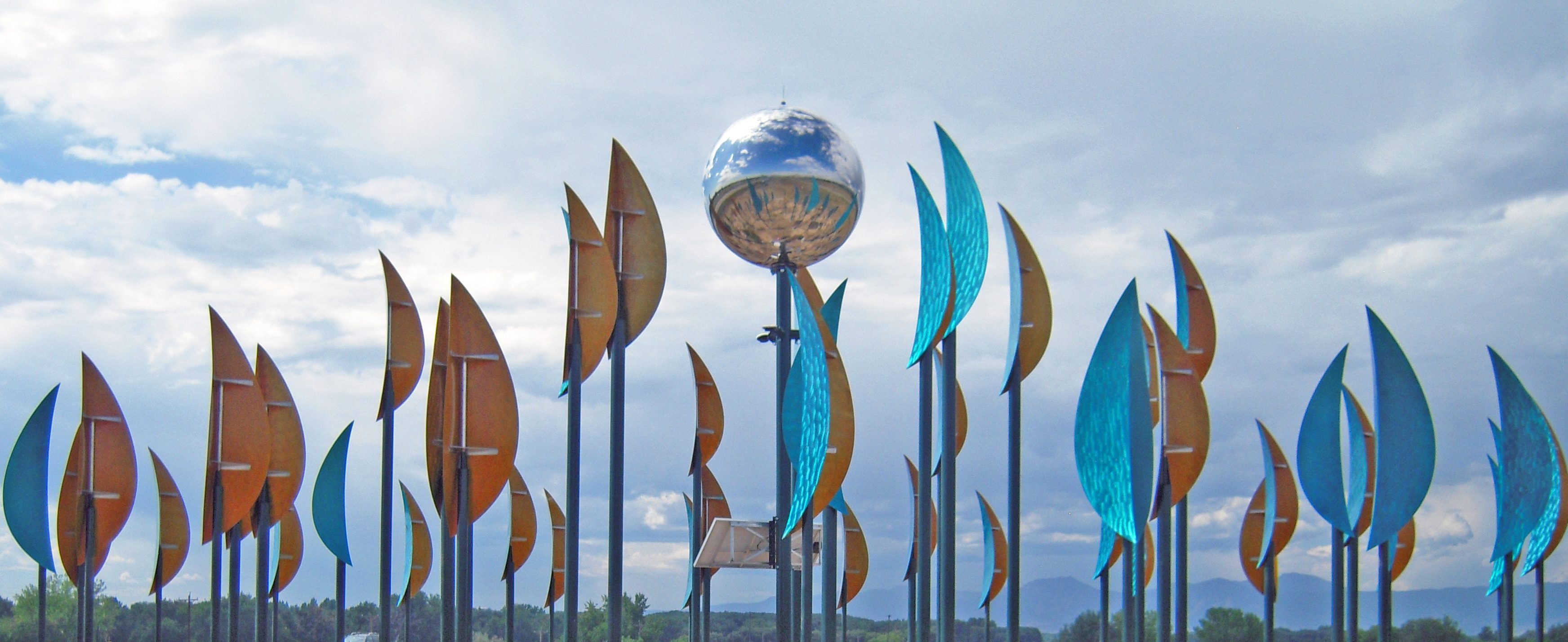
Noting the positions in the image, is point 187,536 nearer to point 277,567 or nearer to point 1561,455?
point 277,567

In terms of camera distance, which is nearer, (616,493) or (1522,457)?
(616,493)

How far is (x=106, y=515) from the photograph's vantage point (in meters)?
22.7

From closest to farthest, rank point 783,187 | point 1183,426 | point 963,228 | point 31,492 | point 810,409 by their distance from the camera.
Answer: point 783,187 < point 810,409 < point 963,228 < point 1183,426 < point 31,492

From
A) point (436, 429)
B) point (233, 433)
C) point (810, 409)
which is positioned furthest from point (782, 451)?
point (233, 433)

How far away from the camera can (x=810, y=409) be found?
13242 millimetres

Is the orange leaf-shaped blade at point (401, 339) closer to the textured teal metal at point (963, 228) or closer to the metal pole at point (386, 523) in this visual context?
the metal pole at point (386, 523)

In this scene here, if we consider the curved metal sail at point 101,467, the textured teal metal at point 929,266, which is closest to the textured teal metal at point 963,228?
the textured teal metal at point 929,266

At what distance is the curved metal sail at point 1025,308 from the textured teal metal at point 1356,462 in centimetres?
578

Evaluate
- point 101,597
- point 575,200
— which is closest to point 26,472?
point 575,200

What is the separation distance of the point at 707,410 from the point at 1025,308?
5.65 metres

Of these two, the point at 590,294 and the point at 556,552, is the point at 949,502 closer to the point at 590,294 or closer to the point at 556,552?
the point at 590,294

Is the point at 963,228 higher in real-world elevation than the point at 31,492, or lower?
higher

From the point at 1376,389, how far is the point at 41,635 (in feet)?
73.1

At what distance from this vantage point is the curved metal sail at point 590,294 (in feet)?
50.8
